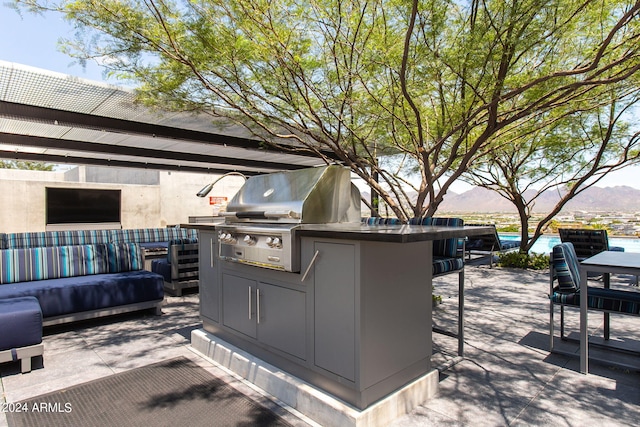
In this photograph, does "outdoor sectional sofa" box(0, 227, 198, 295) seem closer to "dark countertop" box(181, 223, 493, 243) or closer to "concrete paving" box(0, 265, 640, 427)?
"concrete paving" box(0, 265, 640, 427)

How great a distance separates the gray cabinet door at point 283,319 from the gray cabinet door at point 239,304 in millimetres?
89

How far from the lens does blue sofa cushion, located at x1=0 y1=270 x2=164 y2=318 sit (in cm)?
349

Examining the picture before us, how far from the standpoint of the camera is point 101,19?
3406mm

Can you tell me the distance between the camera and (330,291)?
6.55ft

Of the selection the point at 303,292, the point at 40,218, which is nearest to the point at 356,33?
the point at 303,292

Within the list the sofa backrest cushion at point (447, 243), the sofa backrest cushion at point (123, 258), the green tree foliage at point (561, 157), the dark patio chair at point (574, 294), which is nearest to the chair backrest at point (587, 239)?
the green tree foliage at point (561, 157)

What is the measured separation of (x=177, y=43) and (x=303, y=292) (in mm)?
2895

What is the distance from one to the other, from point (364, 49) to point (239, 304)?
2840mm

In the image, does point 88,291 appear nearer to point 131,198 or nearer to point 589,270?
point 589,270

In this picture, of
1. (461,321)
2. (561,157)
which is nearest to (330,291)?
(461,321)

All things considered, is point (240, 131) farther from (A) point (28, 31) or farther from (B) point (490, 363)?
(B) point (490, 363)

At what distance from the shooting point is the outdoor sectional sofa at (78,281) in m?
3.55

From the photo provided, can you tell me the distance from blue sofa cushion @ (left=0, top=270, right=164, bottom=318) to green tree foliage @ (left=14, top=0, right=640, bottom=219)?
2087 millimetres

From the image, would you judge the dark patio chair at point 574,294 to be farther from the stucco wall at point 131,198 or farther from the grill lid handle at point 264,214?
the stucco wall at point 131,198
